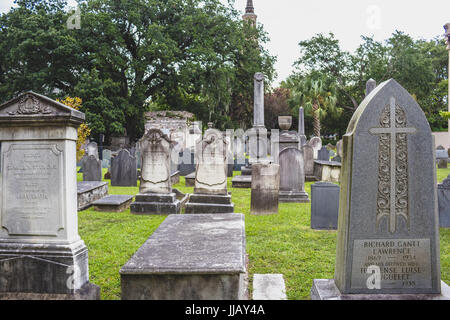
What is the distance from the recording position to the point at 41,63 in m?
25.3

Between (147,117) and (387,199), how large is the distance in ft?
91.5

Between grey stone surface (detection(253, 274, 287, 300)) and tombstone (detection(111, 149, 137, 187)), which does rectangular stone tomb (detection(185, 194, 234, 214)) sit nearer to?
grey stone surface (detection(253, 274, 287, 300))

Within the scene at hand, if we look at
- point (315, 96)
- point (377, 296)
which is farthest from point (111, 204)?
point (315, 96)

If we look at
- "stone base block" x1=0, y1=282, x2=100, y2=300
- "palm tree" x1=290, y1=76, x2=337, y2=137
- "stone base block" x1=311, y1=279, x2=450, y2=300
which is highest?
"palm tree" x1=290, y1=76, x2=337, y2=137

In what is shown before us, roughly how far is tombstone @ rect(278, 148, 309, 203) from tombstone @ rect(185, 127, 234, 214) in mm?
2240

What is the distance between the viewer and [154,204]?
8172mm

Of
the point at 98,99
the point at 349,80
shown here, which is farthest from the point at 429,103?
the point at 98,99

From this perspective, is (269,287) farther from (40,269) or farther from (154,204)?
(154,204)

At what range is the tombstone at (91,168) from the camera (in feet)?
39.7

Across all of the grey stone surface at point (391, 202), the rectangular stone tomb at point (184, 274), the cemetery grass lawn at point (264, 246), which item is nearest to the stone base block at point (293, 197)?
the cemetery grass lawn at point (264, 246)

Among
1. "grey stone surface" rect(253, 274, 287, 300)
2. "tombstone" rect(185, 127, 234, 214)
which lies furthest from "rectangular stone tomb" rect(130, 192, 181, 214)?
"grey stone surface" rect(253, 274, 287, 300)

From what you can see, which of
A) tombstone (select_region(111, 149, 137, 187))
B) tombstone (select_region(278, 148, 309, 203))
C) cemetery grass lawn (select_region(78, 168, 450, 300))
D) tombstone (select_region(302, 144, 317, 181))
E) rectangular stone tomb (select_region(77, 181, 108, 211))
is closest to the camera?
cemetery grass lawn (select_region(78, 168, 450, 300))

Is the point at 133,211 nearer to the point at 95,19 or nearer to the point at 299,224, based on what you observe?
the point at 299,224

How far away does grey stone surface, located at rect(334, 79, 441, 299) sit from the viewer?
2.81 metres
